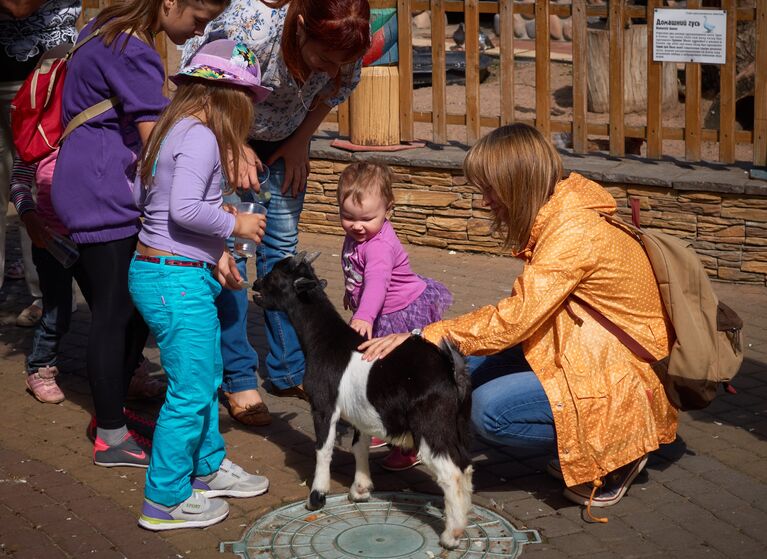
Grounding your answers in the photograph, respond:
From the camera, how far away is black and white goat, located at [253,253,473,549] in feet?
12.4

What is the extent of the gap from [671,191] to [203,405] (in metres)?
4.77

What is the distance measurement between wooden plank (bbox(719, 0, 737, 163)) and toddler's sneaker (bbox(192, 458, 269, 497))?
5178mm

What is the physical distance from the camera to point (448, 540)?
3834 millimetres

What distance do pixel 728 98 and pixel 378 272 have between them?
15.3 ft

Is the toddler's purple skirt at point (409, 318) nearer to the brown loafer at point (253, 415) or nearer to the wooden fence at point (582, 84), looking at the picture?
the brown loafer at point (253, 415)

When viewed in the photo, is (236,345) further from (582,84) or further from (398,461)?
(582,84)

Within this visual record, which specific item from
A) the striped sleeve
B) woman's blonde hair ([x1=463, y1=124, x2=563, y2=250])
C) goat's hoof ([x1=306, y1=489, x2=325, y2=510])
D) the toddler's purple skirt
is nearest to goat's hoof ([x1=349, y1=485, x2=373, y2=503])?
goat's hoof ([x1=306, y1=489, x2=325, y2=510])

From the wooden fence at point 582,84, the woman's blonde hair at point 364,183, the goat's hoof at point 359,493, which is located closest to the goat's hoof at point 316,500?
the goat's hoof at point 359,493

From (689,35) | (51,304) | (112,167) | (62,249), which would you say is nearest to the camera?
(112,167)

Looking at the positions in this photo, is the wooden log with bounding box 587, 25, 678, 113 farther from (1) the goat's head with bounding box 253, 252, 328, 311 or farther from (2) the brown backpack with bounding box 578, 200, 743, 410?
(1) the goat's head with bounding box 253, 252, 328, 311

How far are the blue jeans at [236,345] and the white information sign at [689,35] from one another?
4590 millimetres

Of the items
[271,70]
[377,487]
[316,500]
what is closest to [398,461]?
[377,487]

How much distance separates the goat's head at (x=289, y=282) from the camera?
4309 millimetres

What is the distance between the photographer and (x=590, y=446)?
159 inches
